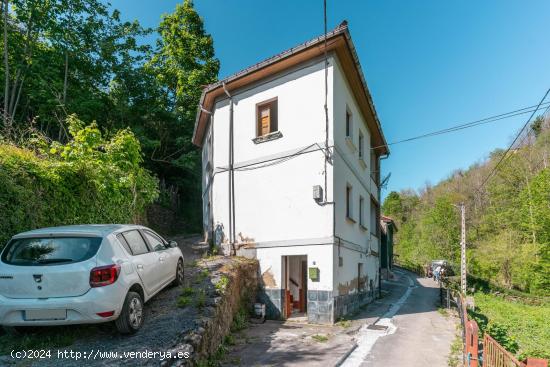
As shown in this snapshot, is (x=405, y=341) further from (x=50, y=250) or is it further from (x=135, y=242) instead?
(x=50, y=250)

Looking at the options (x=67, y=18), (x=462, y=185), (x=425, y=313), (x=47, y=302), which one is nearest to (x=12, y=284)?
(x=47, y=302)

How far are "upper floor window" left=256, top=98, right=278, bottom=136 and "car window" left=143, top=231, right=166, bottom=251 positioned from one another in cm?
549

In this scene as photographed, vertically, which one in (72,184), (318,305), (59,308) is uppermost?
(72,184)

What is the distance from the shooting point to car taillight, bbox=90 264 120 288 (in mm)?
4488

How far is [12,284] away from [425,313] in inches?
482

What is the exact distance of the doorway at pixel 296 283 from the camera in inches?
400

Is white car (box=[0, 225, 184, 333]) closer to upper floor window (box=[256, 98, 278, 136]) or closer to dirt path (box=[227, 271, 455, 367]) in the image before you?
dirt path (box=[227, 271, 455, 367])

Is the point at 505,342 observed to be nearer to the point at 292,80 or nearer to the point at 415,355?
the point at 415,355

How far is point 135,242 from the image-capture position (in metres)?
5.80

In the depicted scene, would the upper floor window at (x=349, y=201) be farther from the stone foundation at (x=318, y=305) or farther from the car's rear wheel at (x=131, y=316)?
the car's rear wheel at (x=131, y=316)

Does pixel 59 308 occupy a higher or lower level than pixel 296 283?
higher

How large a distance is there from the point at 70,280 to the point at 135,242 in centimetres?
142

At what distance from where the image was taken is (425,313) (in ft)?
40.2

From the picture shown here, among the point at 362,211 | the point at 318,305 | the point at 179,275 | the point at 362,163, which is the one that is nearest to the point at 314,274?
the point at 318,305
